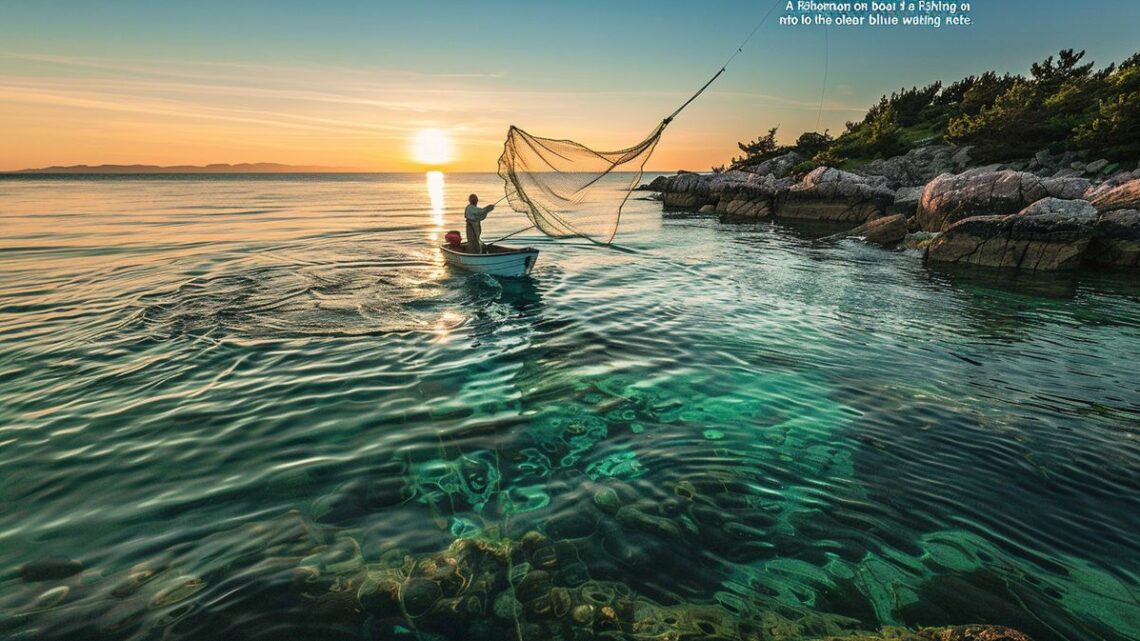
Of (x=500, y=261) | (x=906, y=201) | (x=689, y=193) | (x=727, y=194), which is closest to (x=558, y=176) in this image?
(x=500, y=261)

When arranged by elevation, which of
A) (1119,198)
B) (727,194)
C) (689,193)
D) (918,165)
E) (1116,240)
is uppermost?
(918,165)

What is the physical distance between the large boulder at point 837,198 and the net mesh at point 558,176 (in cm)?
3413

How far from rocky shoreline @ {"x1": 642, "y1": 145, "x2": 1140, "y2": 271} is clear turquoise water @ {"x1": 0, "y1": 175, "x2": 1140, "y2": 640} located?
7.67 metres

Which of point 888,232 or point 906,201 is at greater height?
point 906,201

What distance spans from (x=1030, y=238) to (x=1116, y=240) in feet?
13.2

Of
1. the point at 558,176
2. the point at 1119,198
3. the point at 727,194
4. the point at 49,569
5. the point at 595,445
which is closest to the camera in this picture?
the point at 49,569

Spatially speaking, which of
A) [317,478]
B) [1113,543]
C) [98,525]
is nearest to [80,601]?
[98,525]

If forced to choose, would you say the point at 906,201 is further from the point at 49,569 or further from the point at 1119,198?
the point at 49,569

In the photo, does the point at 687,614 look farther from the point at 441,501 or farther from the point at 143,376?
the point at 143,376

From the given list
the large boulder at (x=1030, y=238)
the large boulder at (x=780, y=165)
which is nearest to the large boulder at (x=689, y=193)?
the large boulder at (x=780, y=165)

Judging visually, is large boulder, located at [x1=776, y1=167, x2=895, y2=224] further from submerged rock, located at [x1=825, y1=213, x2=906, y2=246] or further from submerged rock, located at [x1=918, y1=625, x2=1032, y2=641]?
submerged rock, located at [x1=918, y1=625, x2=1032, y2=641]

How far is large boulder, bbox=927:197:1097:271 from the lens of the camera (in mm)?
22656

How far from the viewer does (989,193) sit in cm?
2898

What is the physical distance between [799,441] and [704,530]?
3.16m
